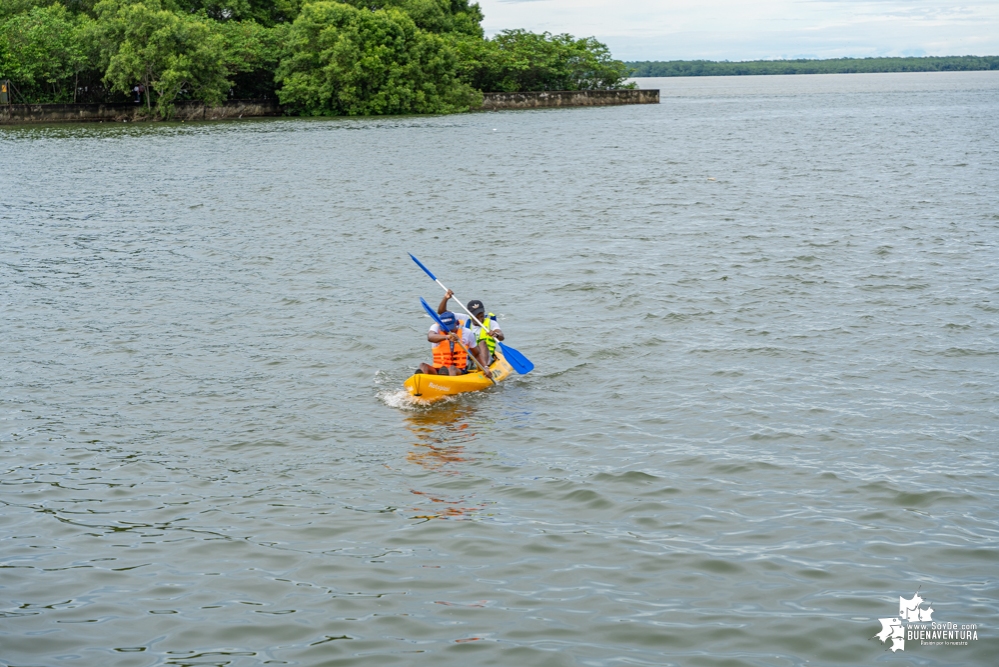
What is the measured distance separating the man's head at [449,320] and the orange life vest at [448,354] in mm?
205

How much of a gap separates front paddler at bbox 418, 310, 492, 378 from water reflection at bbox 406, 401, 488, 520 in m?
0.67

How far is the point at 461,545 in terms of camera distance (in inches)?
392

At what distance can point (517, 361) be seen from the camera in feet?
51.5

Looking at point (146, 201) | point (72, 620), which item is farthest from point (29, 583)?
point (146, 201)

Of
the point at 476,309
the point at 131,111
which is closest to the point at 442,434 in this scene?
the point at 476,309

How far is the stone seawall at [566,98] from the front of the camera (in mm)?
111562

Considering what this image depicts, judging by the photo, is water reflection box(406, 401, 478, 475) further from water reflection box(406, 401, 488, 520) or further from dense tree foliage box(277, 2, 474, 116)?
dense tree foliage box(277, 2, 474, 116)

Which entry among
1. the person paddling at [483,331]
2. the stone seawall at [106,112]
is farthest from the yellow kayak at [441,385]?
the stone seawall at [106,112]

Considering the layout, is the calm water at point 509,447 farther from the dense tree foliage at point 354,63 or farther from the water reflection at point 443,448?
the dense tree foliage at point 354,63

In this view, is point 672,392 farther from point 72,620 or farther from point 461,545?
point 72,620

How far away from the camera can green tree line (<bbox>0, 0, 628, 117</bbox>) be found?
270ft

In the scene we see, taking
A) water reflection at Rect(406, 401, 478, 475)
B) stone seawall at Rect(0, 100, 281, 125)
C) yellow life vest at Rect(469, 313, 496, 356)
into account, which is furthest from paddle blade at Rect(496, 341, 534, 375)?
stone seawall at Rect(0, 100, 281, 125)

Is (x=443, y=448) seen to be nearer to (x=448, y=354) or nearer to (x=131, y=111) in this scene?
(x=448, y=354)

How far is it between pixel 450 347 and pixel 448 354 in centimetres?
10
